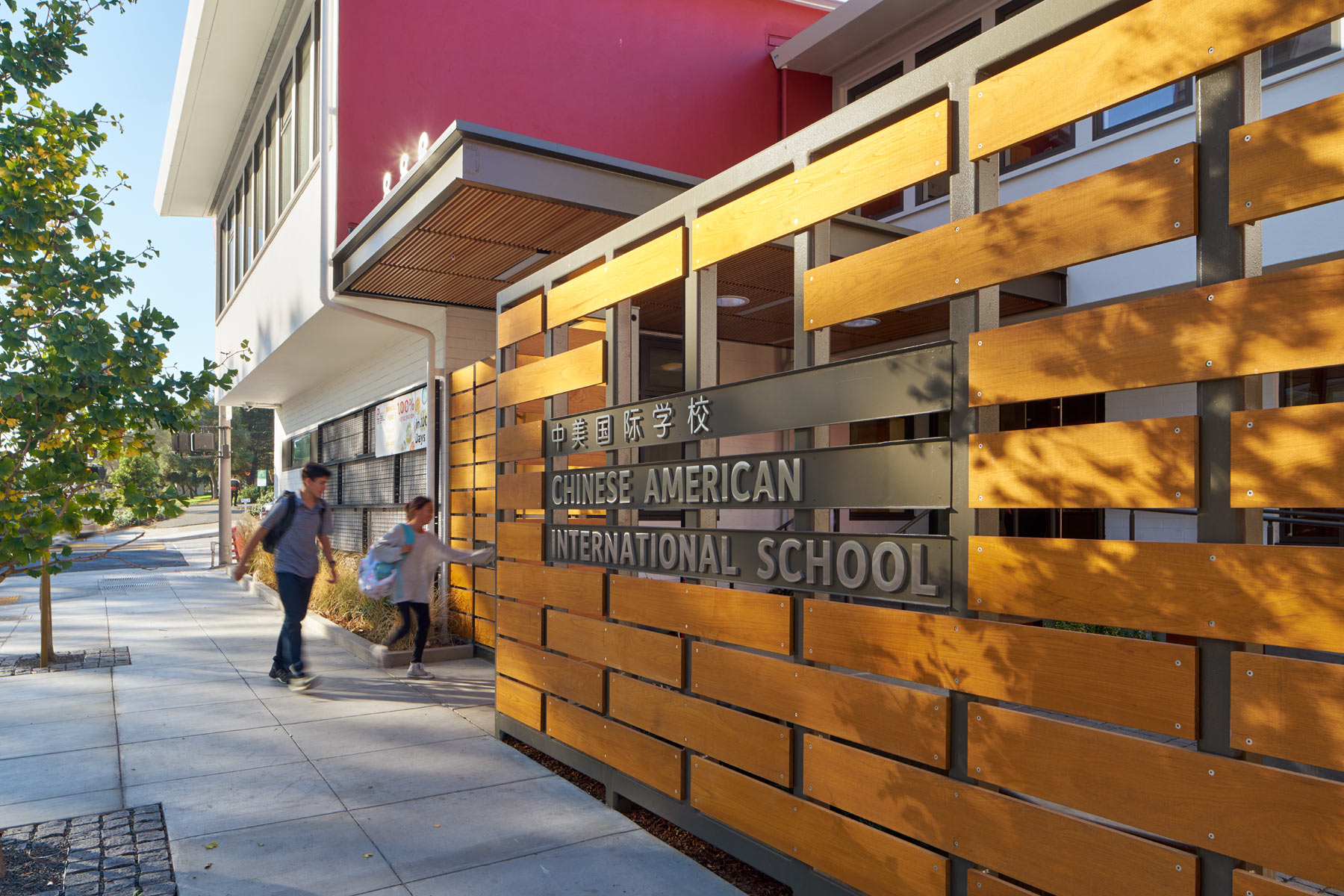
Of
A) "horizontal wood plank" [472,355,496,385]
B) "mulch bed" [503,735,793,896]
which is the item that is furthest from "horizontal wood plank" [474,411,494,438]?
"mulch bed" [503,735,793,896]

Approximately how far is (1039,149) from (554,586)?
25.2ft

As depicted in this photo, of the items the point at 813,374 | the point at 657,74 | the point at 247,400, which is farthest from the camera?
the point at 247,400

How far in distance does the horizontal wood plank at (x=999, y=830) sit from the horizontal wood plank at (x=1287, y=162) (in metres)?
1.75

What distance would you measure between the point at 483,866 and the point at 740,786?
1259 mm

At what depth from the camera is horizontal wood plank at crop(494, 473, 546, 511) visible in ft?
20.5

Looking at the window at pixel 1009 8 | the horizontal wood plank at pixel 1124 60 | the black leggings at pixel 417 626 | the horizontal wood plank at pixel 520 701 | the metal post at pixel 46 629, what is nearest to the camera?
the horizontal wood plank at pixel 1124 60

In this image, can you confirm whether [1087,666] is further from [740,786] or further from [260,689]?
[260,689]

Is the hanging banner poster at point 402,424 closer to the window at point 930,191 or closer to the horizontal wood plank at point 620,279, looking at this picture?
the horizontal wood plank at point 620,279

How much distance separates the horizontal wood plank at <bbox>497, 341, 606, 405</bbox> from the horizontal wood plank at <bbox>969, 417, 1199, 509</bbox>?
2833 millimetres

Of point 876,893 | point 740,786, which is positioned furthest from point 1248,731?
point 740,786

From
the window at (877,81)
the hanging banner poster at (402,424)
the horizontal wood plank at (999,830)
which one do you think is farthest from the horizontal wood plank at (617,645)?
the window at (877,81)

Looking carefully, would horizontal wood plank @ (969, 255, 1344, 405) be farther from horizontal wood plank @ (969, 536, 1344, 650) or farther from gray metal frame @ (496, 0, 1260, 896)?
horizontal wood plank @ (969, 536, 1344, 650)

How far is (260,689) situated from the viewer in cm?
812

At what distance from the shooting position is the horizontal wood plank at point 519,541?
6227 millimetres
